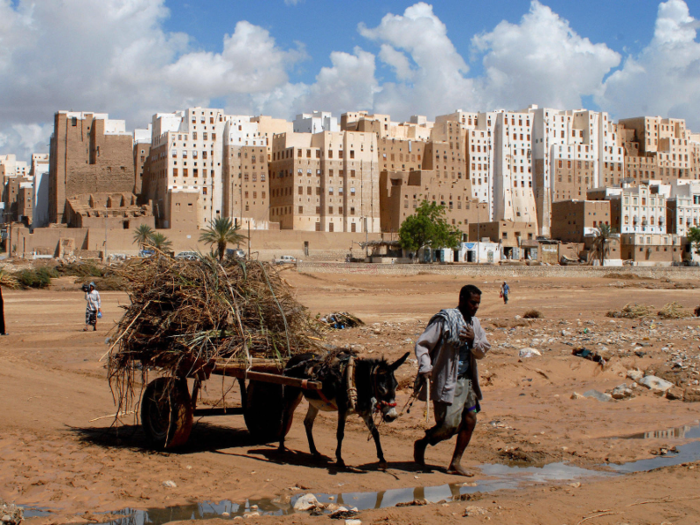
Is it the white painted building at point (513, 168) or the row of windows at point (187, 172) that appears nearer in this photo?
the row of windows at point (187, 172)

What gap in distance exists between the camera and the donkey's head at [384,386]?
21.3 feet

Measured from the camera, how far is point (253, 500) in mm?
6277

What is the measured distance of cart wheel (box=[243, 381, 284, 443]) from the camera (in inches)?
337

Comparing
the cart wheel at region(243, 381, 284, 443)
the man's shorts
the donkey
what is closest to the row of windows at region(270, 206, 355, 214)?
the cart wheel at region(243, 381, 284, 443)

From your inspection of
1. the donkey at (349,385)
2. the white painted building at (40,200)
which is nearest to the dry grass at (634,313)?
the donkey at (349,385)

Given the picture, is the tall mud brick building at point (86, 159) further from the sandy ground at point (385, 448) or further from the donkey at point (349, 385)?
the donkey at point (349, 385)

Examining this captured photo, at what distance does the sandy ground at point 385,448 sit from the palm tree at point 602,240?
6949cm

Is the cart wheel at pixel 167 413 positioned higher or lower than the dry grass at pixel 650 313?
higher

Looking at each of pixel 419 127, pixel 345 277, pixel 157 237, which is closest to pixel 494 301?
pixel 345 277

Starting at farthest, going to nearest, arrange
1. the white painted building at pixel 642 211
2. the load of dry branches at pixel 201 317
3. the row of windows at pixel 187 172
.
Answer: the white painted building at pixel 642 211 → the row of windows at pixel 187 172 → the load of dry branches at pixel 201 317

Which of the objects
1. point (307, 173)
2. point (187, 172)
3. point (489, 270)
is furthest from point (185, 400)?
point (187, 172)

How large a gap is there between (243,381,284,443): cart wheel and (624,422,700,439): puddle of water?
14.2 ft

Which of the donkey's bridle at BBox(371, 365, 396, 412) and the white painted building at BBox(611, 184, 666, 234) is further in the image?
the white painted building at BBox(611, 184, 666, 234)

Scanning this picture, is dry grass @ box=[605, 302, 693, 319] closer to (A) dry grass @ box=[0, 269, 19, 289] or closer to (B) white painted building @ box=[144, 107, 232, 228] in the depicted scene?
(A) dry grass @ box=[0, 269, 19, 289]
